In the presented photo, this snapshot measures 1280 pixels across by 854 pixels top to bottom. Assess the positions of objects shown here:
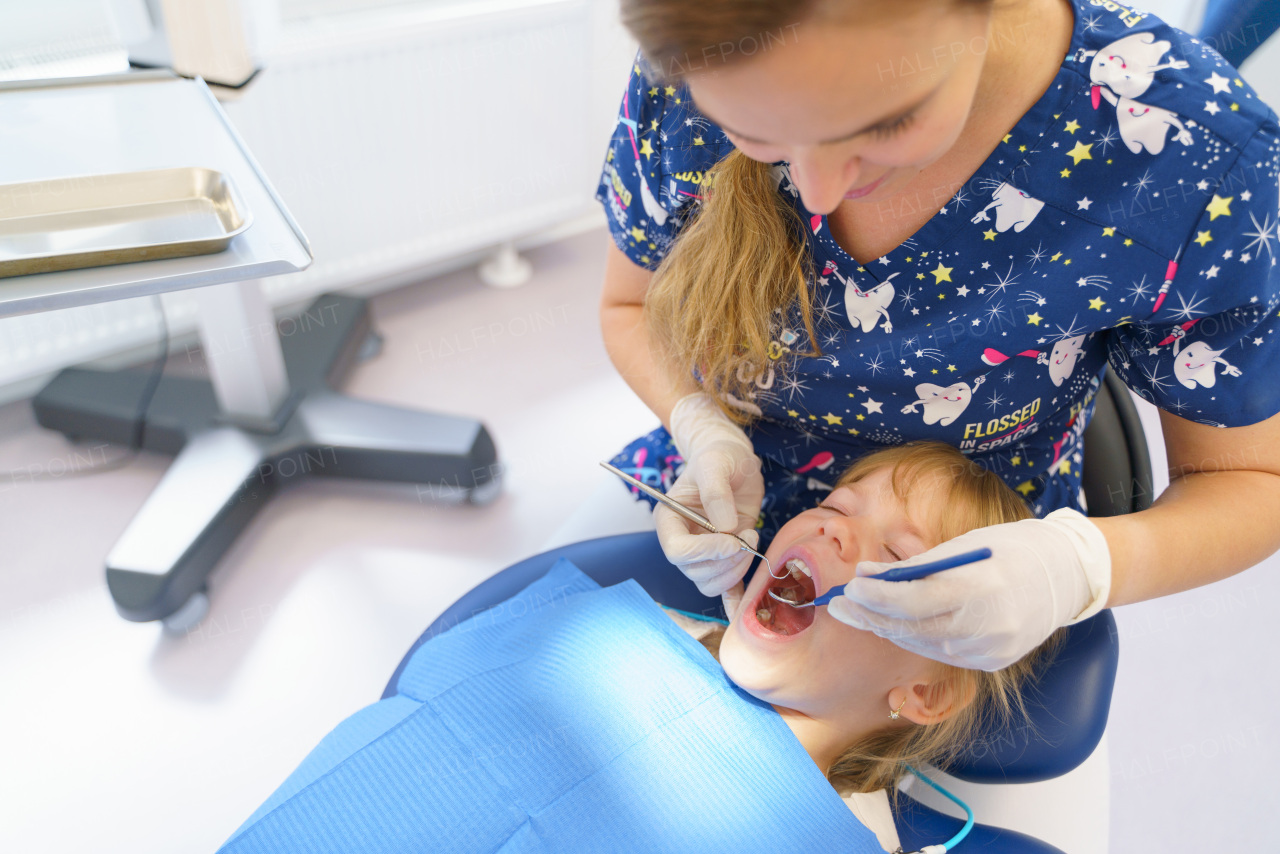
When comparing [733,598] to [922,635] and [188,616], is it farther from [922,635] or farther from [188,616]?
[188,616]

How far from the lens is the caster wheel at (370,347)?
90.3 inches

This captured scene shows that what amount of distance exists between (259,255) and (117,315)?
130 cm

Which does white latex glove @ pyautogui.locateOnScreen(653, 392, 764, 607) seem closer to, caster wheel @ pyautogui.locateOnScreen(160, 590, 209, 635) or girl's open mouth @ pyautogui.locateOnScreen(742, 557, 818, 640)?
girl's open mouth @ pyautogui.locateOnScreen(742, 557, 818, 640)

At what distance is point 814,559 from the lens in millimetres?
1042

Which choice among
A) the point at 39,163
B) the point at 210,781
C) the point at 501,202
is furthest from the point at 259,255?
the point at 501,202

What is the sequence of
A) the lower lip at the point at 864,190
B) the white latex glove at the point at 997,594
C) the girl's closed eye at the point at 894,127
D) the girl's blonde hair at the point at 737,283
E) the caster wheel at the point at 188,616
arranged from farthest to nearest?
the caster wheel at the point at 188,616 → the girl's blonde hair at the point at 737,283 → the white latex glove at the point at 997,594 → the lower lip at the point at 864,190 → the girl's closed eye at the point at 894,127

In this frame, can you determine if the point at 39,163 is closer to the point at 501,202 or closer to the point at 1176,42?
the point at 1176,42

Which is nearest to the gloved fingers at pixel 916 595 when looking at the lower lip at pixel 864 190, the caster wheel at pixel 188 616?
the lower lip at pixel 864 190

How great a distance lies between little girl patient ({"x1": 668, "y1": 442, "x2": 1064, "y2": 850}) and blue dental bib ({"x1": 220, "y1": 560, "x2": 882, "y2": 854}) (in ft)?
0.22

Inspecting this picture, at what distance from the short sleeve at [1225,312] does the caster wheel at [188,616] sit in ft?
A: 5.15

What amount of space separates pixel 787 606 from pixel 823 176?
0.64 metres

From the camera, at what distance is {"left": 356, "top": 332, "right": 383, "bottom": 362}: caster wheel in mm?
2293

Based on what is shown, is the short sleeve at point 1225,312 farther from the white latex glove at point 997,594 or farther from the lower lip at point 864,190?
the lower lip at point 864,190

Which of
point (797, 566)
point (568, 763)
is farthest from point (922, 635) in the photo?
point (568, 763)
